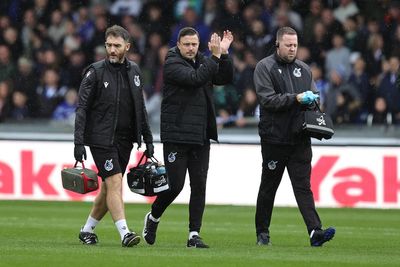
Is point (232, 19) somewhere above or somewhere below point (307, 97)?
above

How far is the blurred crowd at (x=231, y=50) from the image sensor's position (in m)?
19.3

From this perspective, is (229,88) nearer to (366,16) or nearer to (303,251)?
(366,16)

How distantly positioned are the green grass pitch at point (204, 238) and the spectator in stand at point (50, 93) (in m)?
2.53

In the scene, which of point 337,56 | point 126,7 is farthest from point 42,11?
point 337,56

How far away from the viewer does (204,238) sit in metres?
13.1

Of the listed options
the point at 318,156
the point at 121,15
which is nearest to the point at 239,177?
the point at 318,156

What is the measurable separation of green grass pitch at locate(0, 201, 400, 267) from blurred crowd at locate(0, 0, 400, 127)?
2.34 m

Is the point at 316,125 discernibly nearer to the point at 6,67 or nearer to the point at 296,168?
the point at 296,168

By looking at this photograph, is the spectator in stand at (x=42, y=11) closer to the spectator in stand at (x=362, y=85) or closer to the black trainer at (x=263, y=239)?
the spectator in stand at (x=362, y=85)

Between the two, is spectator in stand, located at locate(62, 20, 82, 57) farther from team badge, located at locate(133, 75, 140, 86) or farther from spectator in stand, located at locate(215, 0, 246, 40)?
team badge, located at locate(133, 75, 140, 86)

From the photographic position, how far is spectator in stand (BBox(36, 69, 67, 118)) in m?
20.7

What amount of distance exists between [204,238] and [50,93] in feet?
27.6

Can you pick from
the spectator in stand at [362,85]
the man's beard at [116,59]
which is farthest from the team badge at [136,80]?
the spectator in stand at [362,85]

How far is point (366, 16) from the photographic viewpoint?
20.0 m
